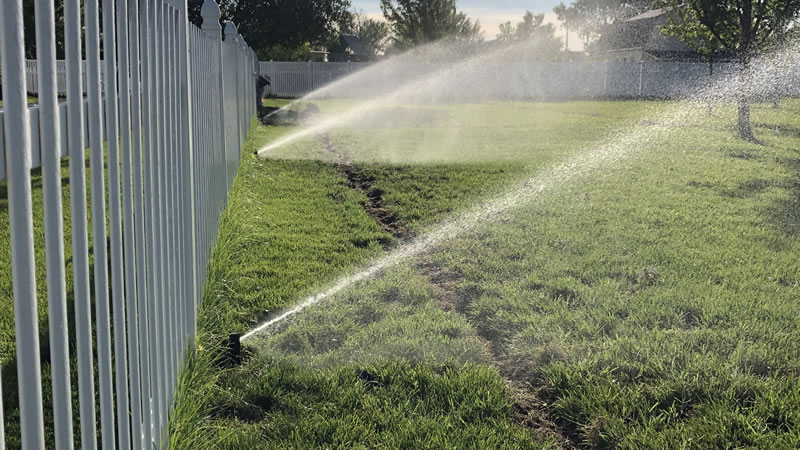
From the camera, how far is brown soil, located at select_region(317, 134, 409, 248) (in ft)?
22.2

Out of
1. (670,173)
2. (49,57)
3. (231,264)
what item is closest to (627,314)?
(231,264)

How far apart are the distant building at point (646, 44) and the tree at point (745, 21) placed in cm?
2477

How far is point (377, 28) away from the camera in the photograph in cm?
9906

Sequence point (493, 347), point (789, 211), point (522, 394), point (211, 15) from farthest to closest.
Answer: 1. point (789, 211)
2. point (211, 15)
3. point (493, 347)
4. point (522, 394)

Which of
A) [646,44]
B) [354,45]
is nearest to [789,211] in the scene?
[646,44]

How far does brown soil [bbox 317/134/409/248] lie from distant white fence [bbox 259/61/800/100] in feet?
65.8

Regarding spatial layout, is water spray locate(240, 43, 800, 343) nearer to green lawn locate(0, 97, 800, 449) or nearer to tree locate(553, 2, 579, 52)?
green lawn locate(0, 97, 800, 449)

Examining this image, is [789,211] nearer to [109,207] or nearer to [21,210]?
[109,207]

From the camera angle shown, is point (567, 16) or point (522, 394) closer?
point (522, 394)

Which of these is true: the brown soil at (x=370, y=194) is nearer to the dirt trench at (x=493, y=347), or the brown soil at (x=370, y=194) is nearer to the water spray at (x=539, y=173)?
the dirt trench at (x=493, y=347)

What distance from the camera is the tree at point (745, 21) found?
14.1 m

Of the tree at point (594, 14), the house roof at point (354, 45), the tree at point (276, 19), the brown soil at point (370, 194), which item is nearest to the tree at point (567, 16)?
the tree at point (594, 14)

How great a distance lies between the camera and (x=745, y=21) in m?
14.1

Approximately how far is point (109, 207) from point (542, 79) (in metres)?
33.0
